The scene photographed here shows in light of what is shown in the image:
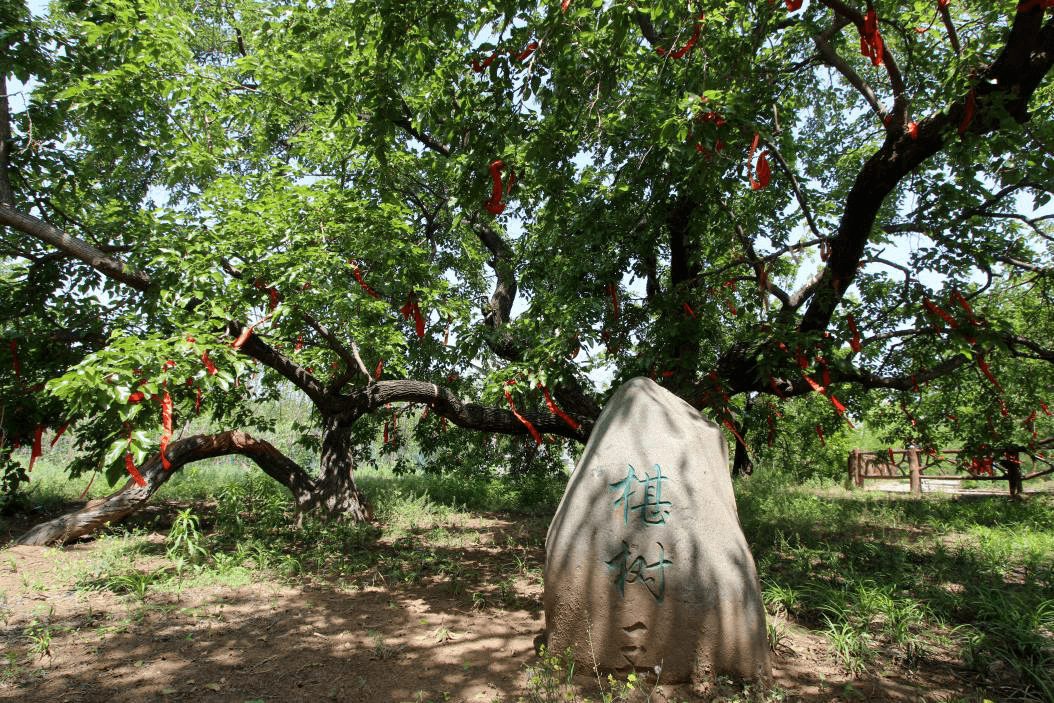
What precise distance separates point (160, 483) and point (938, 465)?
17867 mm

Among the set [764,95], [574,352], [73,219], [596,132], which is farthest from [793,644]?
[73,219]

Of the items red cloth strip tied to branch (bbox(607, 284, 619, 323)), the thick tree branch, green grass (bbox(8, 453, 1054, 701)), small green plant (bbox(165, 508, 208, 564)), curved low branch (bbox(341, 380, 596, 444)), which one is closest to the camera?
green grass (bbox(8, 453, 1054, 701))

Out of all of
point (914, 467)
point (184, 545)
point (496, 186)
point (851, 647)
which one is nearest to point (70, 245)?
point (184, 545)

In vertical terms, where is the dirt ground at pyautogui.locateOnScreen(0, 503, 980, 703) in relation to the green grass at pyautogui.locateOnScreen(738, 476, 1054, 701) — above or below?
below

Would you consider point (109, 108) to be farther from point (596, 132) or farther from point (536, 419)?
point (536, 419)

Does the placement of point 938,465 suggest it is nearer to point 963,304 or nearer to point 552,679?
point 963,304

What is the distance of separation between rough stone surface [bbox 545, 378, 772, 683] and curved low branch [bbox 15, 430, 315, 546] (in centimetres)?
543

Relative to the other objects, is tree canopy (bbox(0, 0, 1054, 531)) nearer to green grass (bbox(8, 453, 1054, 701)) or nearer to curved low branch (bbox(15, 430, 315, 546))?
A: curved low branch (bbox(15, 430, 315, 546))

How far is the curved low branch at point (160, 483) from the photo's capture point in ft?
20.6

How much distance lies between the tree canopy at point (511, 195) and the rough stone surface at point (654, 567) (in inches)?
84.9

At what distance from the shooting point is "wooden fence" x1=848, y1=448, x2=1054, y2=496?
1037cm

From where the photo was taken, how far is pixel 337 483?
7.81 meters

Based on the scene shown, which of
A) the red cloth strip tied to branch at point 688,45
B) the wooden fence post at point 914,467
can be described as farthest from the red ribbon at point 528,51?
the wooden fence post at point 914,467

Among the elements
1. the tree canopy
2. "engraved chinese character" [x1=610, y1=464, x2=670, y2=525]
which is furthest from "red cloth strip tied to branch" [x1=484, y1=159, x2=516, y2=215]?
"engraved chinese character" [x1=610, y1=464, x2=670, y2=525]
